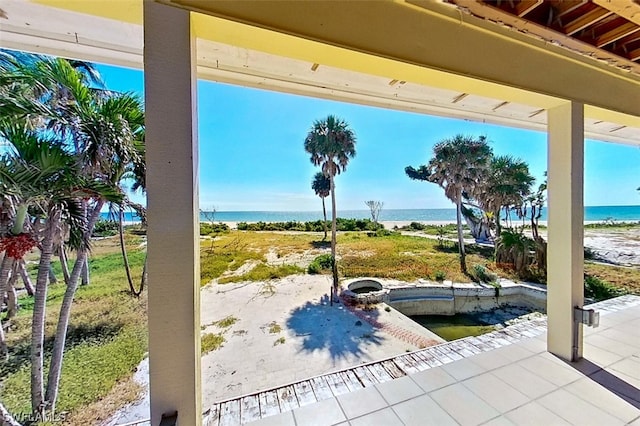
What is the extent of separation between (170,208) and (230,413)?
1.54 metres

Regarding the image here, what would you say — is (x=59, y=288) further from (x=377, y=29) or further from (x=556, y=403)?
(x=556, y=403)

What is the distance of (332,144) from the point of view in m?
8.09

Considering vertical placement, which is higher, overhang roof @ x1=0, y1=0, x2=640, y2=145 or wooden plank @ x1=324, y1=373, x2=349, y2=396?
overhang roof @ x1=0, y1=0, x2=640, y2=145

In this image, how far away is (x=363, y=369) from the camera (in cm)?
206

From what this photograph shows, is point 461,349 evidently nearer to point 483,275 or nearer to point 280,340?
point 280,340

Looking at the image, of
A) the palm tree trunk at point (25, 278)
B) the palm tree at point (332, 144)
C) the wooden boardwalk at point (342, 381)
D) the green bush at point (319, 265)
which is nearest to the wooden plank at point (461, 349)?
the wooden boardwalk at point (342, 381)

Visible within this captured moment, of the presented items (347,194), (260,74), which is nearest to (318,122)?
(260,74)

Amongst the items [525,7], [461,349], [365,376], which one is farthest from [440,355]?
[525,7]

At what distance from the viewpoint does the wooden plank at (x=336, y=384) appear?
1.79 m

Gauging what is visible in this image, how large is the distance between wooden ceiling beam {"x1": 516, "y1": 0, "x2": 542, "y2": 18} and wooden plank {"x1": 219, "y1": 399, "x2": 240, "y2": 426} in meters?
3.00

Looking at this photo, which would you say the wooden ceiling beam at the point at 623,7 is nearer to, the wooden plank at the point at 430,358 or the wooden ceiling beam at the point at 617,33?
the wooden ceiling beam at the point at 617,33

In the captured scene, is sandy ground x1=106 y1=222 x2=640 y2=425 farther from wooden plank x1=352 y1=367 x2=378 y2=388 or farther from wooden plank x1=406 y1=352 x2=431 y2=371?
wooden plank x1=406 y1=352 x2=431 y2=371

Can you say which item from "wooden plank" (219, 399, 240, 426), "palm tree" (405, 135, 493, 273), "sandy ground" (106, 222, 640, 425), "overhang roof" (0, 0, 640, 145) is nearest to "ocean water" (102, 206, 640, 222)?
Answer: "palm tree" (405, 135, 493, 273)

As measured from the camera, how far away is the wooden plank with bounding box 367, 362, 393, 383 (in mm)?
1922
